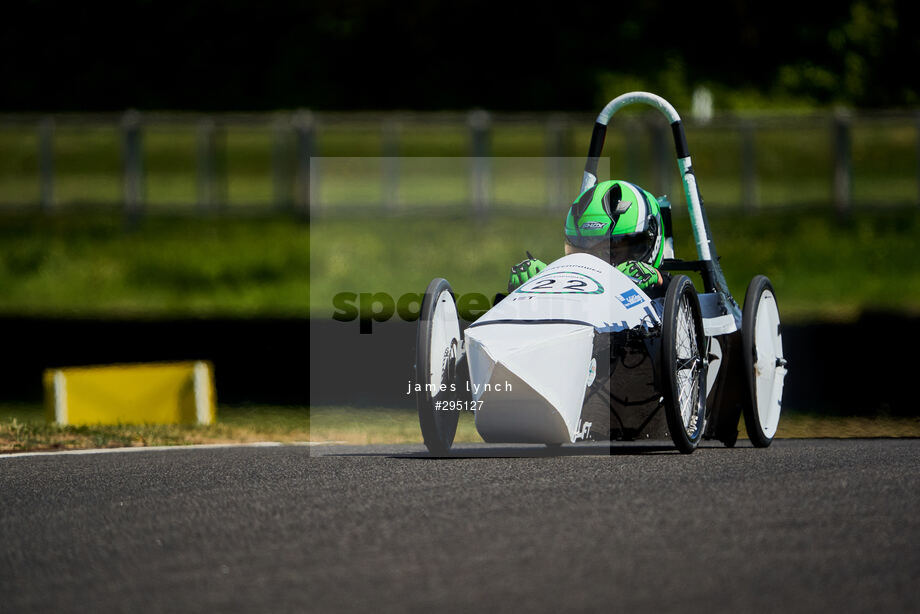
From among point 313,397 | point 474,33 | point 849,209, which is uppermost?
point 474,33

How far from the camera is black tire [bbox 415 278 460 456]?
308 inches

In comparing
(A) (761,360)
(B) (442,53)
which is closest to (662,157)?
(B) (442,53)

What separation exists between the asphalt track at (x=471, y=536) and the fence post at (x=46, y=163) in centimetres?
1870

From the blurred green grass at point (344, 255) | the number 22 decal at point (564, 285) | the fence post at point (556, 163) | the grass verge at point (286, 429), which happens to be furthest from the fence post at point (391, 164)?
the number 22 decal at point (564, 285)

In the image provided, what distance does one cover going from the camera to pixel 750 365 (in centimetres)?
875

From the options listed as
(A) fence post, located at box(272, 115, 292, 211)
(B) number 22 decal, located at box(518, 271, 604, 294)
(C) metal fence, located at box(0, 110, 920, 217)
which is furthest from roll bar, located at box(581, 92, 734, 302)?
(A) fence post, located at box(272, 115, 292, 211)

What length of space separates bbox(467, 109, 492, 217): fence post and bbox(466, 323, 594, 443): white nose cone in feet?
58.6

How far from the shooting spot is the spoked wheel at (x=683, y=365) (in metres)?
7.56

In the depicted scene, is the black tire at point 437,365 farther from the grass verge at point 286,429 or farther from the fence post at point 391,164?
the fence post at point 391,164

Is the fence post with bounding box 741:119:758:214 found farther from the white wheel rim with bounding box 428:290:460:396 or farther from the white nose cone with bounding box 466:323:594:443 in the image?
the white nose cone with bounding box 466:323:594:443

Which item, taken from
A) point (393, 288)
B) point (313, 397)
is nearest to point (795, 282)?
point (393, 288)

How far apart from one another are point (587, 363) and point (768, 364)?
2.27m

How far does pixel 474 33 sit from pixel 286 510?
30.8 meters

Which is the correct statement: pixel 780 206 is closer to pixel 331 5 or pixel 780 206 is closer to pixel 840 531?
pixel 331 5
